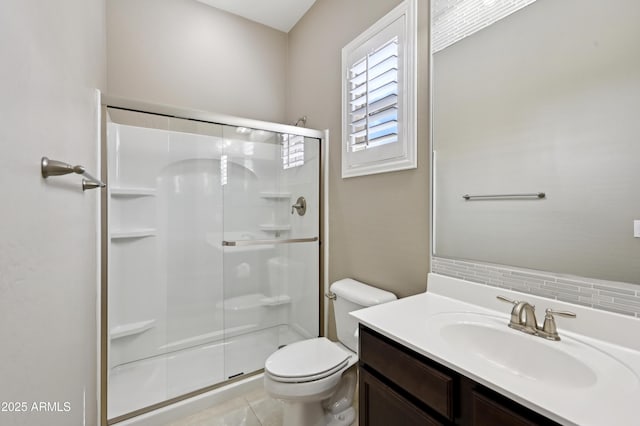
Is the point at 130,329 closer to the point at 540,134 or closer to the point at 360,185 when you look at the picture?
the point at 360,185

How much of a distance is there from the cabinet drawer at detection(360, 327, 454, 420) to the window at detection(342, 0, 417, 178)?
0.89 metres

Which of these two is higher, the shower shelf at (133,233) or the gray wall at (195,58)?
the gray wall at (195,58)

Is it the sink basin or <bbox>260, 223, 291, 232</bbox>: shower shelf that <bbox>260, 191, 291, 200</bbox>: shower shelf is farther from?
the sink basin

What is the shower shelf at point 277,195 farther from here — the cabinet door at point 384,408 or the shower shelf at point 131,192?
the cabinet door at point 384,408

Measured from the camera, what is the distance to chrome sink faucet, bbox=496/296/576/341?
88cm

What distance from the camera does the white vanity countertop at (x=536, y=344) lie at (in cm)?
59

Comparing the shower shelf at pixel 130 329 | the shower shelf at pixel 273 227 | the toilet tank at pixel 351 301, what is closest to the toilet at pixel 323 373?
the toilet tank at pixel 351 301

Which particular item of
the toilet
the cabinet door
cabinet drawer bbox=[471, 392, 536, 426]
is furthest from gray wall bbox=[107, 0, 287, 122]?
cabinet drawer bbox=[471, 392, 536, 426]

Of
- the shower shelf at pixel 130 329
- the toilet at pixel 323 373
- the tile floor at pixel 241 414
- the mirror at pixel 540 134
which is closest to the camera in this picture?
the mirror at pixel 540 134

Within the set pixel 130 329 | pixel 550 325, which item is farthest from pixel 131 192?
pixel 550 325

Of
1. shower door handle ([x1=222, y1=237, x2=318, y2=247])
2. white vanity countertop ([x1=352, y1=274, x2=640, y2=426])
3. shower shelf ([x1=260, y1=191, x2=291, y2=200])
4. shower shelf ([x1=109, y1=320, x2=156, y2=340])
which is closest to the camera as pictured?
white vanity countertop ([x1=352, y1=274, x2=640, y2=426])

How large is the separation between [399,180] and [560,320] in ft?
2.89

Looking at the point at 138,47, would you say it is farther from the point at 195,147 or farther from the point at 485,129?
the point at 485,129

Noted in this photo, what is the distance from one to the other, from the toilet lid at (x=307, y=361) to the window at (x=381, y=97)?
1.04m
